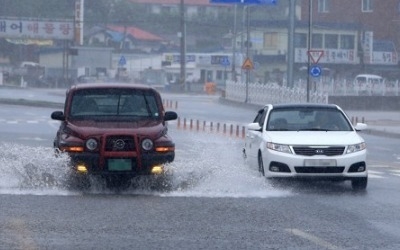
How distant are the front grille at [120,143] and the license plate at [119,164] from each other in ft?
0.55

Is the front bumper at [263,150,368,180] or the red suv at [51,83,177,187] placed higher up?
the red suv at [51,83,177,187]

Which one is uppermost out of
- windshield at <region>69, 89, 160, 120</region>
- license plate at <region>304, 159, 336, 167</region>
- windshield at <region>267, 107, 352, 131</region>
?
windshield at <region>69, 89, 160, 120</region>

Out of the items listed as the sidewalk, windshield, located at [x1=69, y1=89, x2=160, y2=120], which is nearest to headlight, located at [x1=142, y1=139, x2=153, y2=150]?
windshield, located at [x1=69, y1=89, x2=160, y2=120]

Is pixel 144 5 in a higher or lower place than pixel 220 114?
higher

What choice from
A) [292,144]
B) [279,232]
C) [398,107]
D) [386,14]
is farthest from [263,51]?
[279,232]

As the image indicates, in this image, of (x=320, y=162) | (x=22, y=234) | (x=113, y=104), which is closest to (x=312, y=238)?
(x=22, y=234)

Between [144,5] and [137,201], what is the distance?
10176cm

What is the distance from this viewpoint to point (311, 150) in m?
18.1

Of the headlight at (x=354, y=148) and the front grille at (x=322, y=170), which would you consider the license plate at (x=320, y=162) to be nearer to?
the front grille at (x=322, y=170)

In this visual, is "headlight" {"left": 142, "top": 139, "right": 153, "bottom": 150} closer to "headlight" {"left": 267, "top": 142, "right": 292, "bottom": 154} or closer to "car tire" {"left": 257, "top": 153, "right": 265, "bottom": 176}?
"headlight" {"left": 267, "top": 142, "right": 292, "bottom": 154}

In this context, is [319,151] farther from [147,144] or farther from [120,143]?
[120,143]

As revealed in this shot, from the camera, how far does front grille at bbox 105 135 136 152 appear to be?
1670 centimetres

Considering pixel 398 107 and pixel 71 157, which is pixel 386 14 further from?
pixel 71 157

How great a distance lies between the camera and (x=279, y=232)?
12.9m
